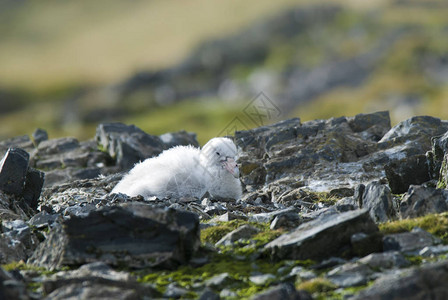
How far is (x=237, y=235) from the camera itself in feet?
36.4

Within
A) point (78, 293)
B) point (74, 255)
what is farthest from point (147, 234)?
point (78, 293)

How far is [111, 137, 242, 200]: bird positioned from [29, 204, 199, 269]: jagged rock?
22.0 feet

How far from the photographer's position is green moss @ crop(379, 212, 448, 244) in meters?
9.92

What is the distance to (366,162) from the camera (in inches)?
762

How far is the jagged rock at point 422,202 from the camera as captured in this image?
11195 mm

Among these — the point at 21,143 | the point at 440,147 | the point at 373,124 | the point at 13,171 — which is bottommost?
the point at 440,147

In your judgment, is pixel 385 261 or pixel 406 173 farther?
pixel 406 173

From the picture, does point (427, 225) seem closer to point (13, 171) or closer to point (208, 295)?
point (208, 295)

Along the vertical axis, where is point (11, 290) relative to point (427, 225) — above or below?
above

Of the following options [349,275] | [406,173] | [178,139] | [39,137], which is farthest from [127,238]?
[39,137]

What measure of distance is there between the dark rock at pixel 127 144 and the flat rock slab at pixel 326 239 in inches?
668

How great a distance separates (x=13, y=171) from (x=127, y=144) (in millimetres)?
10474

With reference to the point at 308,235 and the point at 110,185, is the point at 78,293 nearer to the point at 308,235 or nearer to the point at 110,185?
the point at 308,235

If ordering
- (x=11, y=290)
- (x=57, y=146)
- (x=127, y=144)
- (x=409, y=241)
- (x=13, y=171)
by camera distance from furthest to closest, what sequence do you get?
(x=57, y=146) → (x=127, y=144) → (x=13, y=171) → (x=409, y=241) → (x=11, y=290)
